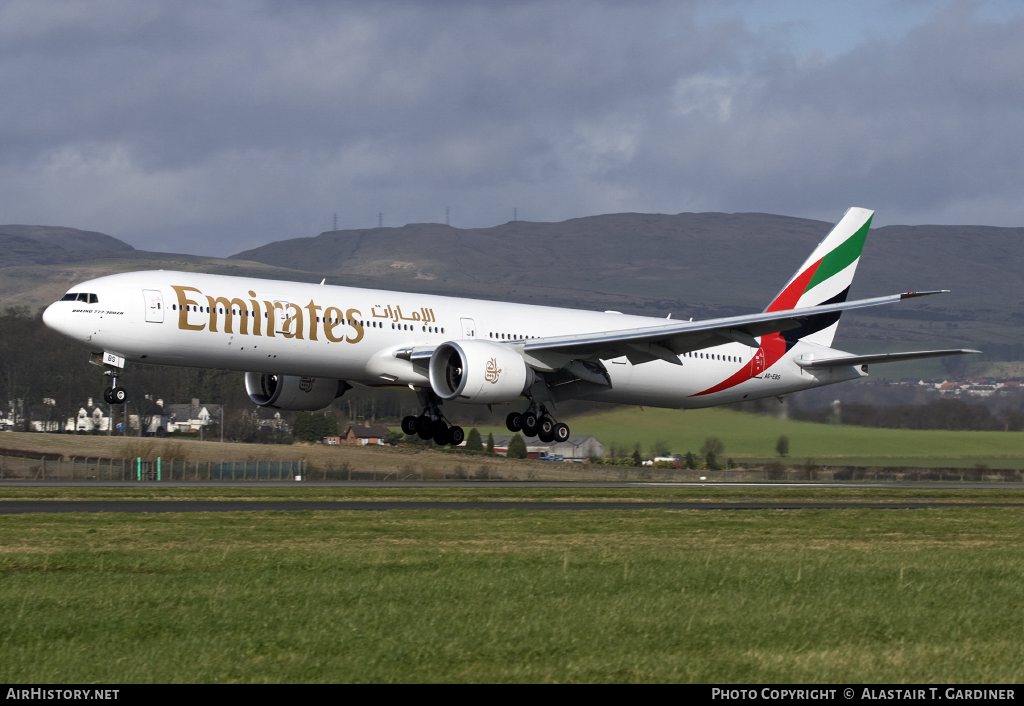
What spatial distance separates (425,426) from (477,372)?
655cm

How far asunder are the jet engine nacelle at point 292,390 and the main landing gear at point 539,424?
6.16 metres

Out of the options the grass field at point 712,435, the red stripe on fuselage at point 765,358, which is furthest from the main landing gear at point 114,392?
the grass field at point 712,435

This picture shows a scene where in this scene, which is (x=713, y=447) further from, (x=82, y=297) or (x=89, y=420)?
(x=89, y=420)

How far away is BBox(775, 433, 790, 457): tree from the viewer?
56.3 m

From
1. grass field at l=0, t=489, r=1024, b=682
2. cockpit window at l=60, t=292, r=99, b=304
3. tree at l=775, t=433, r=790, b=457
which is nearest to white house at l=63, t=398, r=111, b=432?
tree at l=775, t=433, r=790, b=457

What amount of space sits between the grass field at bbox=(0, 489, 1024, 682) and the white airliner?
→ 1299 cm

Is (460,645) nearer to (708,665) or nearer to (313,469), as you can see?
(708,665)

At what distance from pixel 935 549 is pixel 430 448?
5011 cm

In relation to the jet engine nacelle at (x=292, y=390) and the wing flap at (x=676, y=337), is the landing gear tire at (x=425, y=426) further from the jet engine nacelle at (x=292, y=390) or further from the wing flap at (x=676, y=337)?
the wing flap at (x=676, y=337)

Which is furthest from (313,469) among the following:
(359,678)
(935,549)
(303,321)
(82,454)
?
(359,678)

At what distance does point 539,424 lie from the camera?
137ft

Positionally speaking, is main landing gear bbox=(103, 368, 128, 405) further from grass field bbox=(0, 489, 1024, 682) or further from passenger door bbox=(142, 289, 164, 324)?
grass field bbox=(0, 489, 1024, 682)

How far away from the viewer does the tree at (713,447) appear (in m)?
56.2

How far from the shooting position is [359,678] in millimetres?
9750
